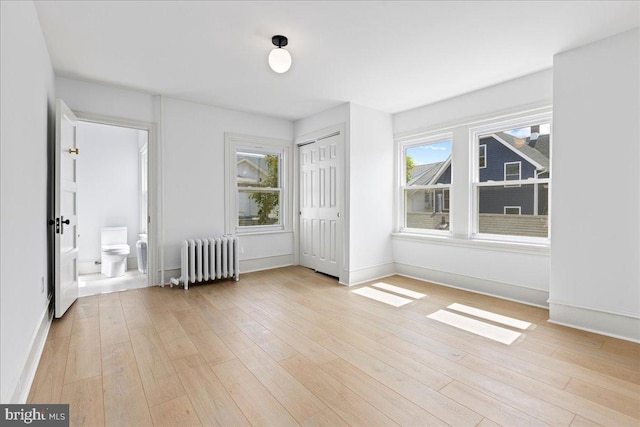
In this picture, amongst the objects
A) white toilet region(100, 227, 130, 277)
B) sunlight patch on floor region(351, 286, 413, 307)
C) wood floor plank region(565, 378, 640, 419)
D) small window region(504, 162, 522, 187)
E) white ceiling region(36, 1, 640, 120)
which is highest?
white ceiling region(36, 1, 640, 120)

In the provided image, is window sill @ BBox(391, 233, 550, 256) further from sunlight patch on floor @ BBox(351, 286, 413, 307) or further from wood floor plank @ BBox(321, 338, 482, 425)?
wood floor plank @ BBox(321, 338, 482, 425)

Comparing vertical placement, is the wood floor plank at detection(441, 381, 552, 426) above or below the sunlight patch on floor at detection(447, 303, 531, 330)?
below

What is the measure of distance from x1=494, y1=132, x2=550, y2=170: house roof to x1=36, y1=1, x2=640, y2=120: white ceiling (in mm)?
718

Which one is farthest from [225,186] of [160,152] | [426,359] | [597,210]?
[597,210]

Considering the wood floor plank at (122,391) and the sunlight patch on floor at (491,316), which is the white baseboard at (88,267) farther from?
the sunlight patch on floor at (491,316)

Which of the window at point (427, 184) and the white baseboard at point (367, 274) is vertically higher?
the window at point (427, 184)

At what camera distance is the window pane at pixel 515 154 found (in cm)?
349

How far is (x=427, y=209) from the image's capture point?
4.66m

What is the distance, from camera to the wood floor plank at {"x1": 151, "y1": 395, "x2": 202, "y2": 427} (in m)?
1.62

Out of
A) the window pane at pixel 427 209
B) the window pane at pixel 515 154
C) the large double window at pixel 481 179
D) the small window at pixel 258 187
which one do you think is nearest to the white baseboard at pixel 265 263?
the small window at pixel 258 187

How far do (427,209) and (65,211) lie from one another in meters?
4.56

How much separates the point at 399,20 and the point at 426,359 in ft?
8.72

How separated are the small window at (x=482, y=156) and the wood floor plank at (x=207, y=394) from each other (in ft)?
12.7

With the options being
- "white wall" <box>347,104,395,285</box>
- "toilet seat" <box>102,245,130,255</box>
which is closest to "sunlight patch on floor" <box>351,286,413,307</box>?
"white wall" <box>347,104,395,285</box>
